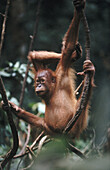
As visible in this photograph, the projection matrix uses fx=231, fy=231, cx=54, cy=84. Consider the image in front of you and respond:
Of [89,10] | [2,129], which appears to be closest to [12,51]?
[89,10]

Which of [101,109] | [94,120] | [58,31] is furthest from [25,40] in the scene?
[94,120]

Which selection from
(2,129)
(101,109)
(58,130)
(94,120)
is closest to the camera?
(58,130)

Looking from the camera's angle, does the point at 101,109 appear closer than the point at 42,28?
Yes

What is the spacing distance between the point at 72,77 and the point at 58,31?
222 inches

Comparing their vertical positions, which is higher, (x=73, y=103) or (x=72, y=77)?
(x=72, y=77)

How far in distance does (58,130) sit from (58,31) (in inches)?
237

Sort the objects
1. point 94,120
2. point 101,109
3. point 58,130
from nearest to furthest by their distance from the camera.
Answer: point 58,130 → point 94,120 → point 101,109

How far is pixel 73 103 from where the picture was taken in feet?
9.62

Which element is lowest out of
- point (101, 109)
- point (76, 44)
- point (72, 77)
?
point (101, 109)

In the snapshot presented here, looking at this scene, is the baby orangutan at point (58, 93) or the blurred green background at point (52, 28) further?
the blurred green background at point (52, 28)

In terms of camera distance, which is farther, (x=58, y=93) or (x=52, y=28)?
(x=52, y=28)

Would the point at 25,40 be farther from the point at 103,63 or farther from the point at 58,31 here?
the point at 103,63

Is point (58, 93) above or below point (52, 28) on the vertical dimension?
below

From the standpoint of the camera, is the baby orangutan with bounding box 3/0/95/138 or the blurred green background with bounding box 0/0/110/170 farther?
the blurred green background with bounding box 0/0/110/170
